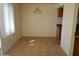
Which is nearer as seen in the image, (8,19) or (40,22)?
(8,19)

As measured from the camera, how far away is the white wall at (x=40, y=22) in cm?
175

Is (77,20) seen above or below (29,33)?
above

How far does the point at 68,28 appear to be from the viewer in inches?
69.6

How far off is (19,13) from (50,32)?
70 centimetres

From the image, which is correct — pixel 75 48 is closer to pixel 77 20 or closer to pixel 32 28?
pixel 77 20

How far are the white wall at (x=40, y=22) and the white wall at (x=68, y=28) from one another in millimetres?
193

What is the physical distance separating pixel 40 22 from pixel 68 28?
0.55 meters

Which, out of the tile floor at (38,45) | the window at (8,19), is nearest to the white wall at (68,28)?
the tile floor at (38,45)

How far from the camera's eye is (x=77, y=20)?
1640 mm

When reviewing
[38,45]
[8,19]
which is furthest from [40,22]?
[8,19]

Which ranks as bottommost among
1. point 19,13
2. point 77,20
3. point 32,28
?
point 32,28

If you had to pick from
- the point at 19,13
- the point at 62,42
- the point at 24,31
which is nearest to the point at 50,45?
the point at 62,42

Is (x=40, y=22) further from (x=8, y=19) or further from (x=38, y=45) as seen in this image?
(x=8, y=19)

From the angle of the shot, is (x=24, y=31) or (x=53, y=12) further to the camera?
(x=53, y=12)
